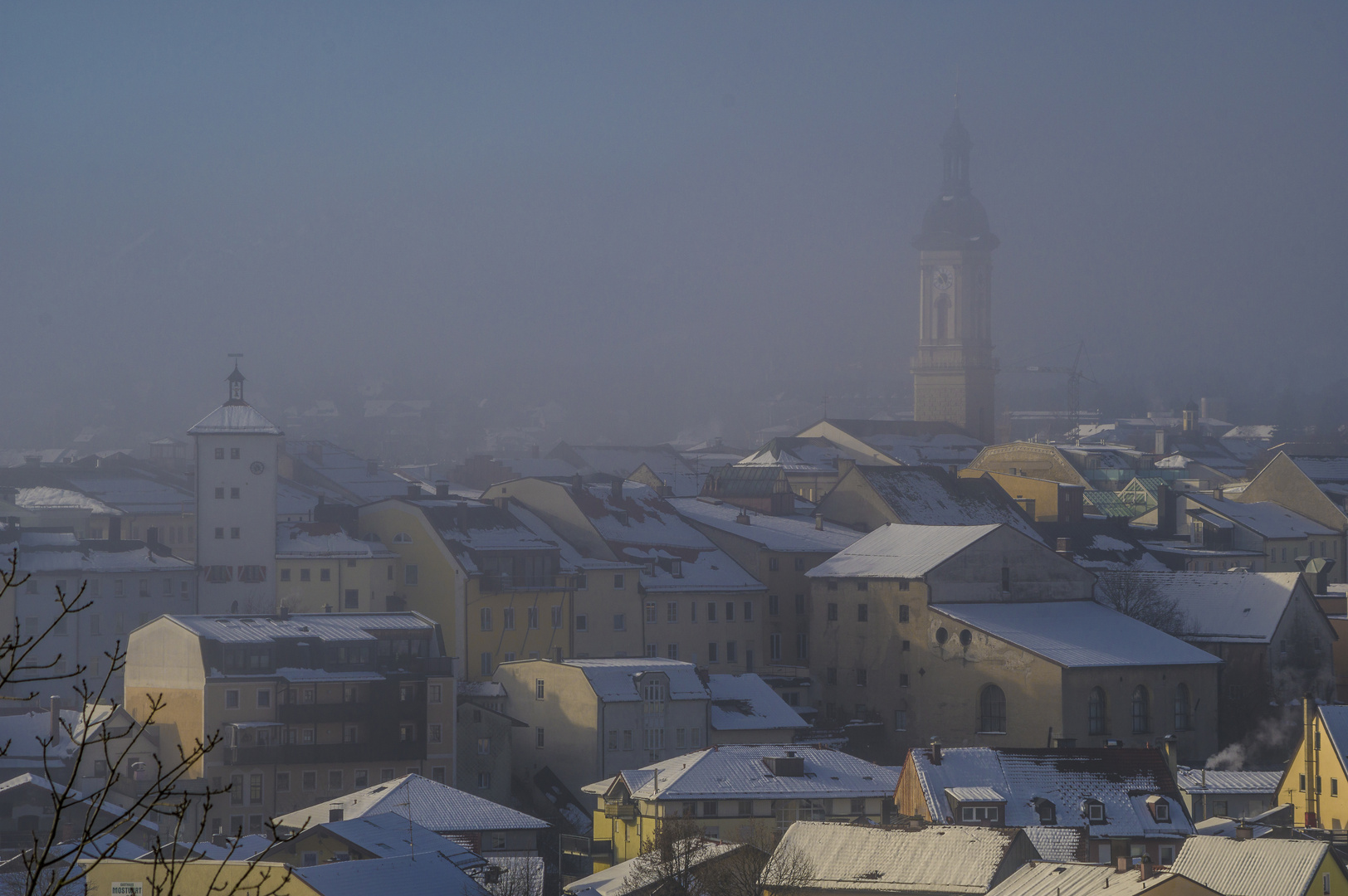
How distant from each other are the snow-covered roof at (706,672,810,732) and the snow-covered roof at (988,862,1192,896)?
20502 mm

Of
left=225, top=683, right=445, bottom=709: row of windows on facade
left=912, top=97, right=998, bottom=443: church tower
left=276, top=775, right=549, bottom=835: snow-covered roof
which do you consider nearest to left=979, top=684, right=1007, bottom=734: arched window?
left=225, top=683, right=445, bottom=709: row of windows on facade

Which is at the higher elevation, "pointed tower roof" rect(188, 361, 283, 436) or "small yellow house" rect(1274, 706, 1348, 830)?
"pointed tower roof" rect(188, 361, 283, 436)

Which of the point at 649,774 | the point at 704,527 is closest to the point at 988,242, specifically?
the point at 704,527

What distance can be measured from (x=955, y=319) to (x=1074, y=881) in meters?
126

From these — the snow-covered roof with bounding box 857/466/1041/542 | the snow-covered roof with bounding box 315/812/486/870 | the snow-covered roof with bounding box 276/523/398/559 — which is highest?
the snow-covered roof with bounding box 857/466/1041/542

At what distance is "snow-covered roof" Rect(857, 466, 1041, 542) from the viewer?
80000 millimetres

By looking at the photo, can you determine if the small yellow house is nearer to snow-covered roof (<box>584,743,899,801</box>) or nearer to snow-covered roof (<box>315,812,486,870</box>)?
snow-covered roof (<box>584,743,899,801</box>)

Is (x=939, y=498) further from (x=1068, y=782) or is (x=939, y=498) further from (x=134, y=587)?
(x=1068, y=782)

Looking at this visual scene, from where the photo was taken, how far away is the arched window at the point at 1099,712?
6119cm

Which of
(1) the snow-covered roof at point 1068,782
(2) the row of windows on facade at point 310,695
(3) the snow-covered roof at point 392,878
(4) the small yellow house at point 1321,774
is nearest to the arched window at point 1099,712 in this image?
(4) the small yellow house at point 1321,774

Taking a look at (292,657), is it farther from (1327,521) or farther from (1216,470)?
(1216,470)

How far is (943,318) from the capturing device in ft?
535

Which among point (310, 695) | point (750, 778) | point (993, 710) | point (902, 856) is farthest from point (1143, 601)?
point (902, 856)

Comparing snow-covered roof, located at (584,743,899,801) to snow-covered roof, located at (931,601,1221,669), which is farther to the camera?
snow-covered roof, located at (931,601,1221,669)
